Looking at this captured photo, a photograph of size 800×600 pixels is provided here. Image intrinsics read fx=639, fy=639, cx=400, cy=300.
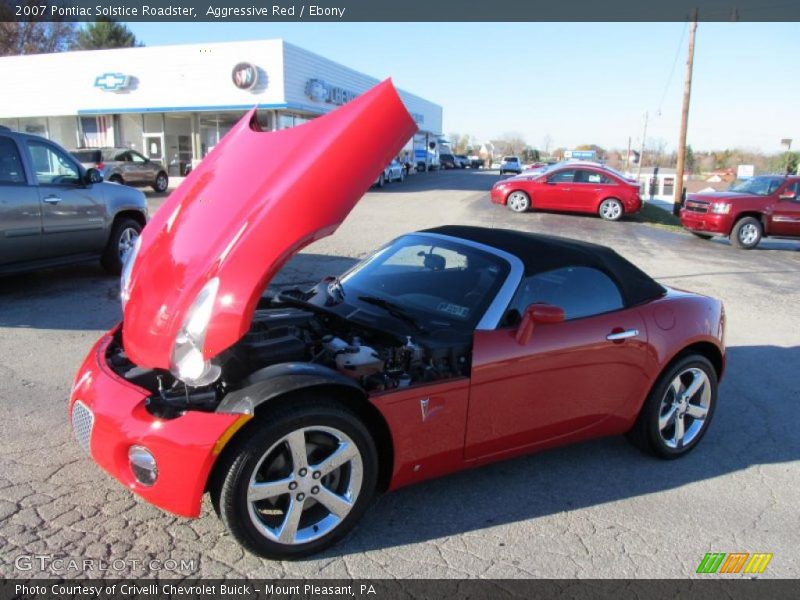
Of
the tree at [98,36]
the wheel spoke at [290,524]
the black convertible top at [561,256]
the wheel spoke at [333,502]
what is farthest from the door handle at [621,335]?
the tree at [98,36]

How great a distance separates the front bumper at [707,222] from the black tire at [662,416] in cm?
1277

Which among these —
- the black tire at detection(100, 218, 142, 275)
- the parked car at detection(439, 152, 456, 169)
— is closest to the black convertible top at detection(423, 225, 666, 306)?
the black tire at detection(100, 218, 142, 275)

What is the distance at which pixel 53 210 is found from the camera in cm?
758

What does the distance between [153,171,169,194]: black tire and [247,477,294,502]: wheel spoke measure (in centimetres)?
2294

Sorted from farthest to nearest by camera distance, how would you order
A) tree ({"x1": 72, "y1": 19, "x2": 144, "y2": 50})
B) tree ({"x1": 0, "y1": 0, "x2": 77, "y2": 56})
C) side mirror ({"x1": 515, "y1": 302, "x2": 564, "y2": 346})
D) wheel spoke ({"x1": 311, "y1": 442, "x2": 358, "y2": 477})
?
1. tree ({"x1": 72, "y1": 19, "x2": 144, "y2": 50})
2. tree ({"x1": 0, "y1": 0, "x2": 77, "y2": 56})
3. side mirror ({"x1": 515, "y1": 302, "x2": 564, "y2": 346})
4. wheel spoke ({"x1": 311, "y1": 442, "x2": 358, "y2": 477})

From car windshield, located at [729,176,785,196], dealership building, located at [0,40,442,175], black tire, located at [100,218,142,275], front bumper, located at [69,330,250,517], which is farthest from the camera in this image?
dealership building, located at [0,40,442,175]

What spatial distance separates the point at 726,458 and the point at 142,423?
12.2 ft

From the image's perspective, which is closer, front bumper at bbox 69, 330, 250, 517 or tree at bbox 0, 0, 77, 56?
front bumper at bbox 69, 330, 250, 517

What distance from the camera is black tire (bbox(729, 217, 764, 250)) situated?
15398 mm

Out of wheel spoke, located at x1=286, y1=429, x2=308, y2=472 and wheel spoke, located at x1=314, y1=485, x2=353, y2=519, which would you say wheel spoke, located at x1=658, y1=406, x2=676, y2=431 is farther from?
wheel spoke, located at x1=286, y1=429, x2=308, y2=472

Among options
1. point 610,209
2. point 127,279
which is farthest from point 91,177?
point 610,209

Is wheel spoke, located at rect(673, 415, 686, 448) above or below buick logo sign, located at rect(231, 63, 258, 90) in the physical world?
below

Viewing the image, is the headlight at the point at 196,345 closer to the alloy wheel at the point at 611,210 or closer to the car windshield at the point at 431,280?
the car windshield at the point at 431,280

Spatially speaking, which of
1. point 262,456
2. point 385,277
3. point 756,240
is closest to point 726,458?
point 385,277
